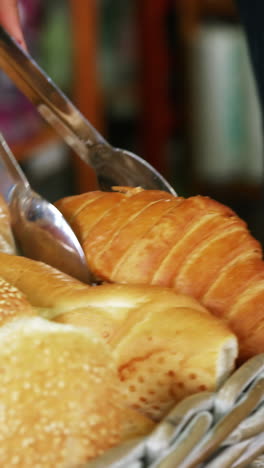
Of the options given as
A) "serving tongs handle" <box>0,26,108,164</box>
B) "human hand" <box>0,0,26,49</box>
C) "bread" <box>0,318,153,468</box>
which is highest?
"human hand" <box>0,0,26,49</box>

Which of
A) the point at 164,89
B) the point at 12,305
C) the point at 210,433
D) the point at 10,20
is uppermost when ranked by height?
the point at 10,20

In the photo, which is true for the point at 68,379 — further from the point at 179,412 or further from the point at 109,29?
the point at 109,29

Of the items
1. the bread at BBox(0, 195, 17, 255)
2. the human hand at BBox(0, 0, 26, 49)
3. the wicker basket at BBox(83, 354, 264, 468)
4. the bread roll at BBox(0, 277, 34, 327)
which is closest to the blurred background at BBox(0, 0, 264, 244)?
the human hand at BBox(0, 0, 26, 49)

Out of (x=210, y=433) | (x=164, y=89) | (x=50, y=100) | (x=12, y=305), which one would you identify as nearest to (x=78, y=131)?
(x=50, y=100)

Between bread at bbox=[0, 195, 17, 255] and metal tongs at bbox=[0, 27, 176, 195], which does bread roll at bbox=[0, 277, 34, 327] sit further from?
metal tongs at bbox=[0, 27, 176, 195]

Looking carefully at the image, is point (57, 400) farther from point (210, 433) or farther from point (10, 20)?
point (10, 20)

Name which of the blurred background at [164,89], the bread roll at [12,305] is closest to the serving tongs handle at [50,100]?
the bread roll at [12,305]

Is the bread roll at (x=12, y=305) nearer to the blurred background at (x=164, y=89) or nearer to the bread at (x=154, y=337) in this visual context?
the bread at (x=154, y=337)
